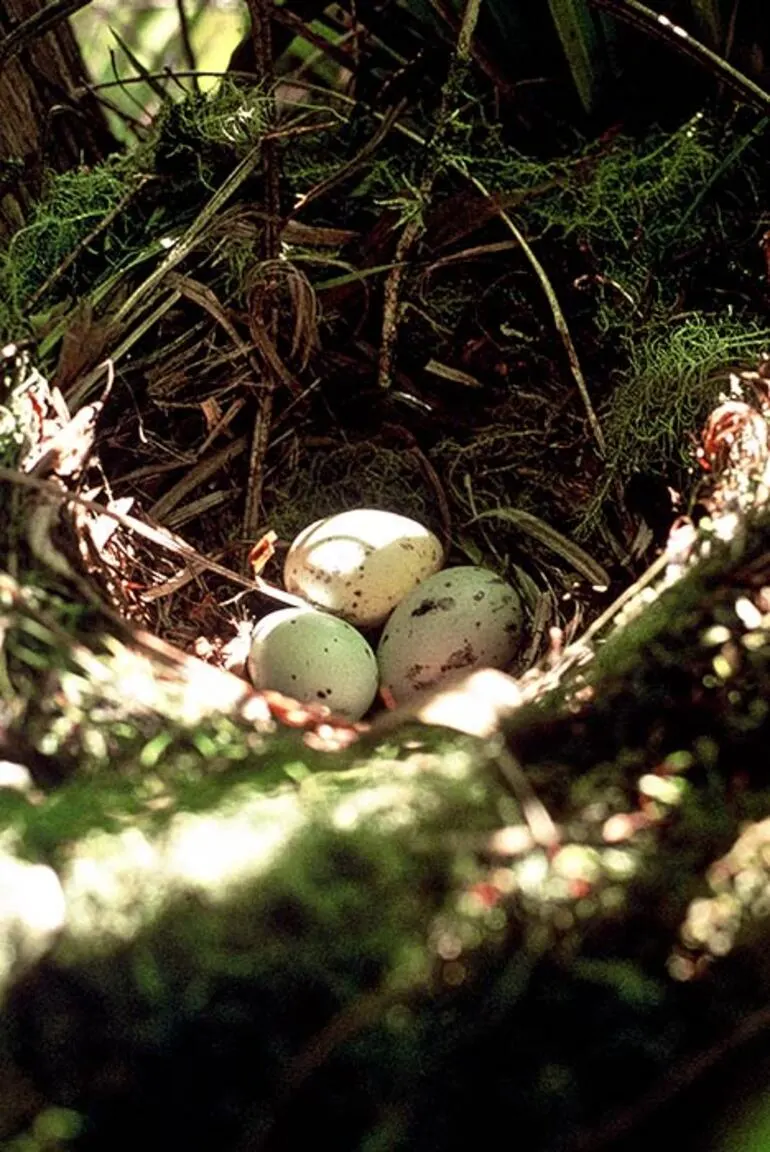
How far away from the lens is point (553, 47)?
1377 millimetres

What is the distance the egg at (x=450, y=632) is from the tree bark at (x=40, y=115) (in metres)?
0.57

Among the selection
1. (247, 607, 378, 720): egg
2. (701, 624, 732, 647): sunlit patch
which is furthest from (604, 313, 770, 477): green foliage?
(701, 624, 732, 647): sunlit patch

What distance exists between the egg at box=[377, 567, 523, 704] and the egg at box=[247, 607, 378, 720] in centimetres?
4

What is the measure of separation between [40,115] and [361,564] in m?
0.59

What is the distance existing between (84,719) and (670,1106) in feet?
A: 1.31

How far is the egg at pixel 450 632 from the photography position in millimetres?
1151

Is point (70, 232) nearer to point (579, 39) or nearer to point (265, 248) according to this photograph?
point (265, 248)

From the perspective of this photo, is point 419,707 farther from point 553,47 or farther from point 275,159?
point 553,47

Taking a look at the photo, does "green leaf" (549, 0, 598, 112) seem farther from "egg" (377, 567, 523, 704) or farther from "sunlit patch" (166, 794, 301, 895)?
"sunlit patch" (166, 794, 301, 895)

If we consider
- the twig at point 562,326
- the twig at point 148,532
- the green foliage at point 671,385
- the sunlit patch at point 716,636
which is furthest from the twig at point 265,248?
the sunlit patch at point 716,636

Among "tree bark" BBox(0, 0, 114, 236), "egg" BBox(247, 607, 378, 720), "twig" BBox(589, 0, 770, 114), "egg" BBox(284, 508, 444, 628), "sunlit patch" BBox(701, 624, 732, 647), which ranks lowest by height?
"egg" BBox(247, 607, 378, 720)

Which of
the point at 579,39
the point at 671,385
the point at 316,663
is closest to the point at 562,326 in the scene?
the point at 671,385

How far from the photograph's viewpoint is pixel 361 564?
1.23 metres

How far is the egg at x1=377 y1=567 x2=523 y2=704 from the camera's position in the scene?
1.15 meters
